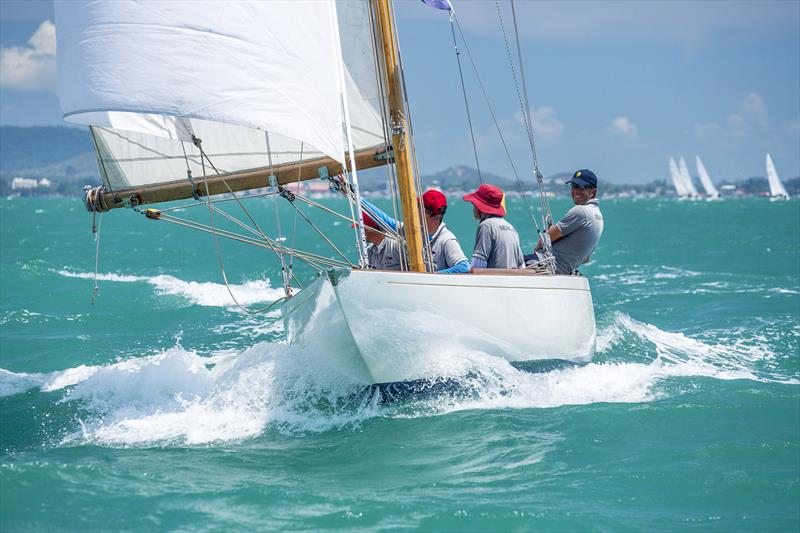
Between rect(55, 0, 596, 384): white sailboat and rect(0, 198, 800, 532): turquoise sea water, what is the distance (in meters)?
0.46

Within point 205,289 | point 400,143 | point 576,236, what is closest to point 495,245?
point 576,236

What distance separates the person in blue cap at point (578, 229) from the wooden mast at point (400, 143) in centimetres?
209

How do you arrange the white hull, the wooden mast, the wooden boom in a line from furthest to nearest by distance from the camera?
the wooden boom → the wooden mast → the white hull

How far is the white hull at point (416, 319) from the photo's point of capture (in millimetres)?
7449

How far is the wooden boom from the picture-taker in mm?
8398

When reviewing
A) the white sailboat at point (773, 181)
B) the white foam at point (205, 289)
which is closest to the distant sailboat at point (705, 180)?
the white sailboat at point (773, 181)

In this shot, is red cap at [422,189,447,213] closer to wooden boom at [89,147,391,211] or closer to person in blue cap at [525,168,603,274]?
wooden boom at [89,147,391,211]

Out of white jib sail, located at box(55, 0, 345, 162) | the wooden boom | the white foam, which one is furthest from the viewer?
the white foam

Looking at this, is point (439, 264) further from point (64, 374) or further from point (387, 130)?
point (64, 374)

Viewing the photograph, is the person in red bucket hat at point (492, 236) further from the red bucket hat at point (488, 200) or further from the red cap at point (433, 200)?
the red cap at point (433, 200)

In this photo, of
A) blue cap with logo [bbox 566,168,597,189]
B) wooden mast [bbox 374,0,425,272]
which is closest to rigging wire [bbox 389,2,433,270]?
wooden mast [bbox 374,0,425,272]

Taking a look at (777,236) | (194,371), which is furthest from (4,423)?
(777,236)

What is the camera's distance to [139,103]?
700 centimetres

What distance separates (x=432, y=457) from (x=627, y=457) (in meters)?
1.49
